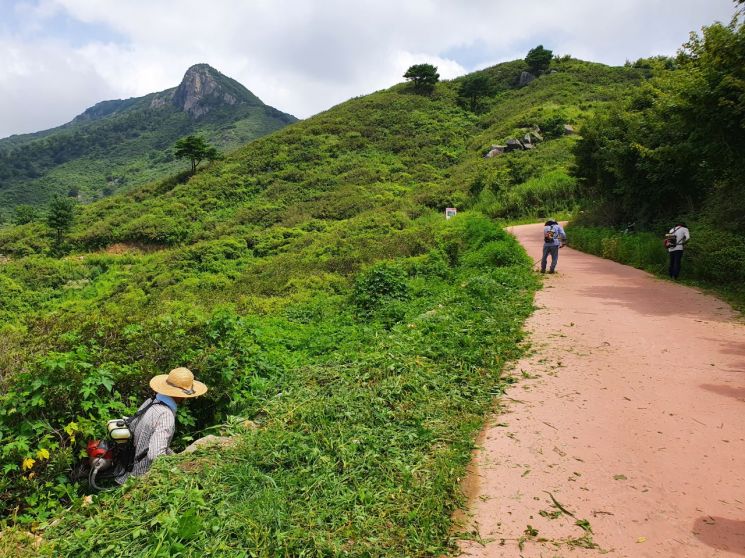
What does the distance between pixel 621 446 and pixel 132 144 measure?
12959 cm

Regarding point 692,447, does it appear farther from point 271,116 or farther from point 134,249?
point 271,116

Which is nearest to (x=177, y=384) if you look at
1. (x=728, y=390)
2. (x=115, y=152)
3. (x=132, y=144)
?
(x=728, y=390)

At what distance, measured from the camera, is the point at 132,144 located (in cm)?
11088

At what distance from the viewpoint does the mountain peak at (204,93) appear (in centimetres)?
14088

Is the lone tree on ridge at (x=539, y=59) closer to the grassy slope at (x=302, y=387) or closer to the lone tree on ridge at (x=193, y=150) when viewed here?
the lone tree on ridge at (x=193, y=150)

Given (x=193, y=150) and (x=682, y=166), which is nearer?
(x=682, y=166)

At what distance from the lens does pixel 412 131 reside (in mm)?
42500

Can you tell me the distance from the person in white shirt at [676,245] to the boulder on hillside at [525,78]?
51795mm

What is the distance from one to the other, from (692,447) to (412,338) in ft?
11.5

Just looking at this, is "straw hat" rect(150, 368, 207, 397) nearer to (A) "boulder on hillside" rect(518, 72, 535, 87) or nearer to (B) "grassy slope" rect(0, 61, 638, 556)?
(B) "grassy slope" rect(0, 61, 638, 556)

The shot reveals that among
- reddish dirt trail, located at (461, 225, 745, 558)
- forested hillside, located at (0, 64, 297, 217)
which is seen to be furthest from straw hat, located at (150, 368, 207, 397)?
forested hillside, located at (0, 64, 297, 217)

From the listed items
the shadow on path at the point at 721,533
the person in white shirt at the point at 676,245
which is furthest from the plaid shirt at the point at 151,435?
the person in white shirt at the point at 676,245

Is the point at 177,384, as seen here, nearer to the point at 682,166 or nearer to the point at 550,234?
the point at 550,234

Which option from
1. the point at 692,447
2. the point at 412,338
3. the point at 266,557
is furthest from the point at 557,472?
the point at 412,338
